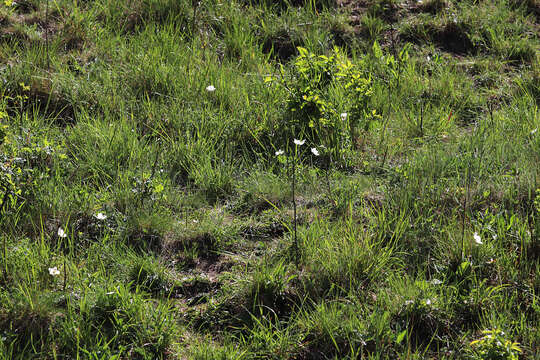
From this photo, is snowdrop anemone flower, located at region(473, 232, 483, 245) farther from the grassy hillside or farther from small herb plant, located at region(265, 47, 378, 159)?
small herb plant, located at region(265, 47, 378, 159)

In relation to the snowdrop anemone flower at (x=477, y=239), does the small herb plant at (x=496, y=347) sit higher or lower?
lower

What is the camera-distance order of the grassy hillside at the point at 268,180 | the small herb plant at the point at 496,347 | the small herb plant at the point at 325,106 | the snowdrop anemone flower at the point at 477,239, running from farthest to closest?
the small herb plant at the point at 325,106, the snowdrop anemone flower at the point at 477,239, the grassy hillside at the point at 268,180, the small herb plant at the point at 496,347

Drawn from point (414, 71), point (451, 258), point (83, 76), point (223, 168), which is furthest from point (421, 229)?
point (83, 76)

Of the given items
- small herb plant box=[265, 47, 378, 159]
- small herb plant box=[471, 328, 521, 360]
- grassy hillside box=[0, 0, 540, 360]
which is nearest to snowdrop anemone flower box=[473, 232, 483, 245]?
grassy hillside box=[0, 0, 540, 360]

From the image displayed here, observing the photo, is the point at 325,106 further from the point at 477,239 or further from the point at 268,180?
the point at 477,239

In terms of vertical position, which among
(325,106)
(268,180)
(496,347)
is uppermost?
(325,106)

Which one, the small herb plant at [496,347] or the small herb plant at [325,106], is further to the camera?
the small herb plant at [325,106]

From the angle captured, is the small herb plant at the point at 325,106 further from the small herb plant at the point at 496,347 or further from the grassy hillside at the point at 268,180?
the small herb plant at the point at 496,347

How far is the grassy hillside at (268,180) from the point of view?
2947 millimetres

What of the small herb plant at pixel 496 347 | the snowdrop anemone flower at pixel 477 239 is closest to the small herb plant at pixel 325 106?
the snowdrop anemone flower at pixel 477 239

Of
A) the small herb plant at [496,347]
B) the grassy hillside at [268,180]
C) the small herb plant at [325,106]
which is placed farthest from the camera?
the small herb plant at [325,106]

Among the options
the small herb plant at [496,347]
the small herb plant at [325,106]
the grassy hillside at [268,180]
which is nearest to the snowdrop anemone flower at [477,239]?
the grassy hillside at [268,180]

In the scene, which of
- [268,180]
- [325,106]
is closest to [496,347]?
[268,180]

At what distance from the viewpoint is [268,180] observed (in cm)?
388
